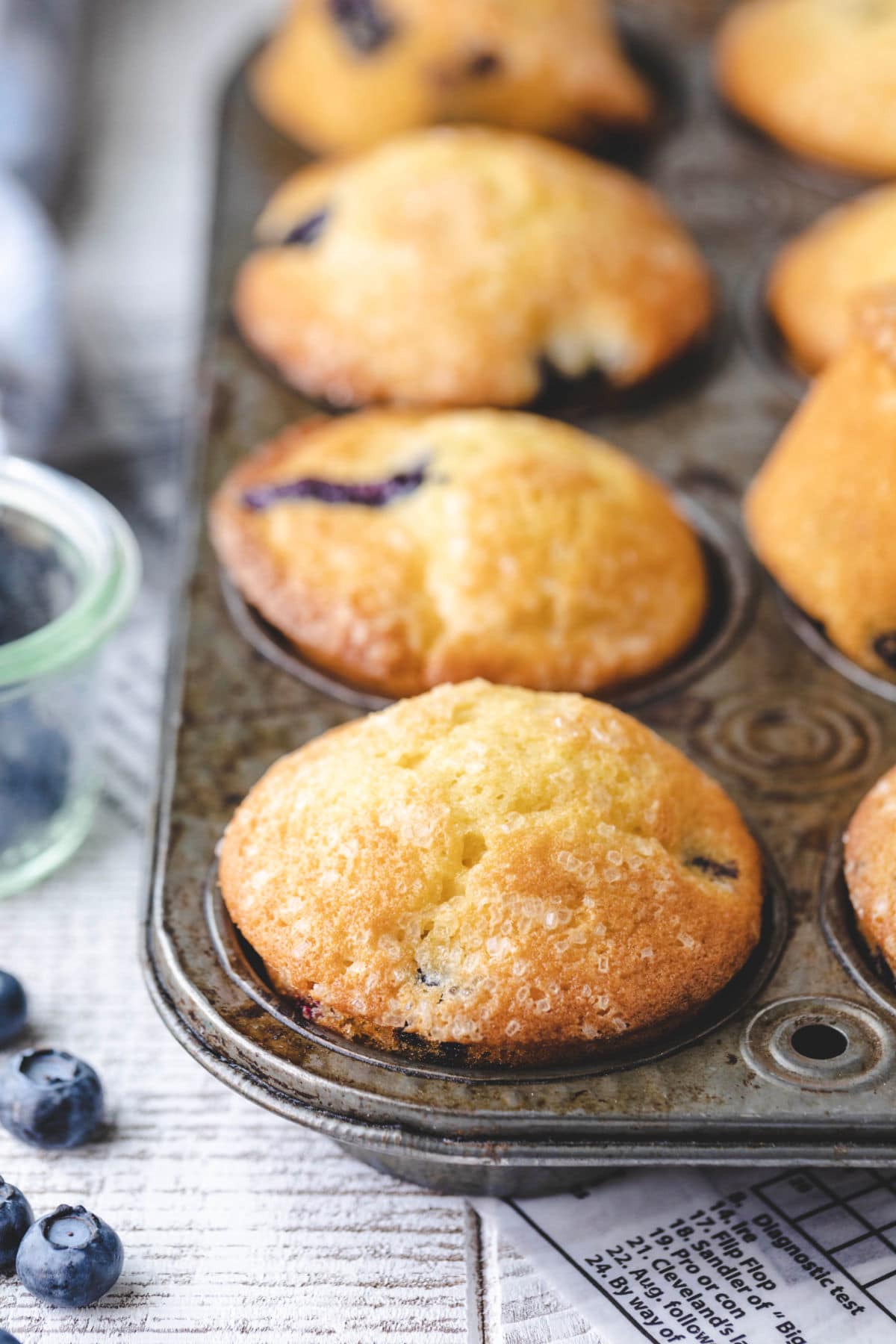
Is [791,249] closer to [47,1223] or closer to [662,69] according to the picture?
[662,69]

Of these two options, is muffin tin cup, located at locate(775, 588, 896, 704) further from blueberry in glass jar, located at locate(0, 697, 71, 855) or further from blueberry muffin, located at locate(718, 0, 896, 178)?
blueberry muffin, located at locate(718, 0, 896, 178)

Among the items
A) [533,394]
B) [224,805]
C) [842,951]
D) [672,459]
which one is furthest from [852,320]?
[224,805]

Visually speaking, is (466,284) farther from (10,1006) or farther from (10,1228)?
(10,1228)

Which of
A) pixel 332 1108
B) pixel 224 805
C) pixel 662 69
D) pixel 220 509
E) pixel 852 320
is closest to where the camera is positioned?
pixel 332 1108

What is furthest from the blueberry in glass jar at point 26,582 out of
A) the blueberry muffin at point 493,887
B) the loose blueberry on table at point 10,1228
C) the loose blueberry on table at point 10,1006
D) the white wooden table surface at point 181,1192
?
the loose blueberry on table at point 10,1228

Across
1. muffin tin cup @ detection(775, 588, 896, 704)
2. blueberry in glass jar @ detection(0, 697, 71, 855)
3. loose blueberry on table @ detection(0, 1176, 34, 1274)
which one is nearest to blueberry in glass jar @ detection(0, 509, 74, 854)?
blueberry in glass jar @ detection(0, 697, 71, 855)

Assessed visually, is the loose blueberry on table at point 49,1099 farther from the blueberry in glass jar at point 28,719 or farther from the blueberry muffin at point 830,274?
the blueberry muffin at point 830,274
